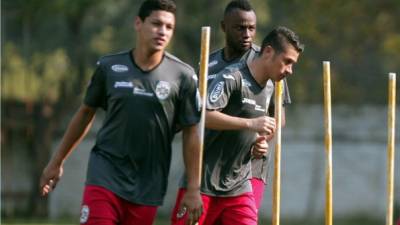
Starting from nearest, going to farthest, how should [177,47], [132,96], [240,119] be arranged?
[132,96]
[240,119]
[177,47]

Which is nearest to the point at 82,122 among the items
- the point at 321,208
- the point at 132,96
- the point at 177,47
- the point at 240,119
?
the point at 132,96

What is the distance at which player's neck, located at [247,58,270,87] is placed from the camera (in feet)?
32.3

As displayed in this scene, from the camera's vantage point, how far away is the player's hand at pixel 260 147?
9.77m

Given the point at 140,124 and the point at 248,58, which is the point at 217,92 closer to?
the point at 248,58

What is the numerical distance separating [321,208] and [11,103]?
889 cm

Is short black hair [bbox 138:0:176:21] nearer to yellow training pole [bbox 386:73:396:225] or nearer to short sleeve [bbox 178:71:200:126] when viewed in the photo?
short sleeve [bbox 178:71:200:126]

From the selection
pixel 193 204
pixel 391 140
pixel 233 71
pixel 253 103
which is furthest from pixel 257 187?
pixel 193 204

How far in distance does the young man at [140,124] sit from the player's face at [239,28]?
75.2 inches

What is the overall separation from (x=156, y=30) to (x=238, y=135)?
4.96 feet

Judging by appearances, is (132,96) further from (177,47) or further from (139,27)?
(177,47)

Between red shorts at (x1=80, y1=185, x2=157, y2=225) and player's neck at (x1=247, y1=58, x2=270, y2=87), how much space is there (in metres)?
1.61

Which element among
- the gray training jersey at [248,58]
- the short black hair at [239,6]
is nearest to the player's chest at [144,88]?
the gray training jersey at [248,58]

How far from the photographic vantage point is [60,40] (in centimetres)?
3244

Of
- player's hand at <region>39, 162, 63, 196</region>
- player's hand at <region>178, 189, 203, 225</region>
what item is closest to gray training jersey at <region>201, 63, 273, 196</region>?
player's hand at <region>178, 189, 203, 225</region>
